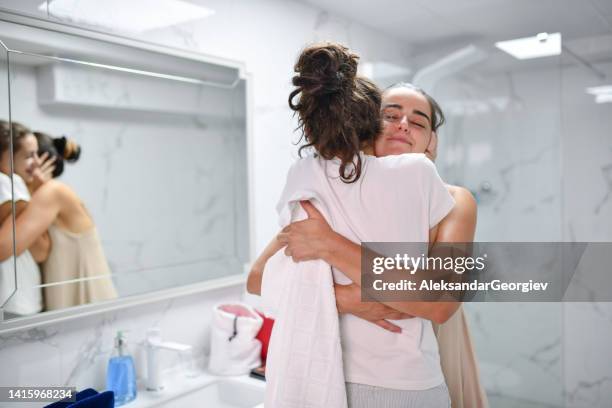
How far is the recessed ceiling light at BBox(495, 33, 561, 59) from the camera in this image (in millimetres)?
2508

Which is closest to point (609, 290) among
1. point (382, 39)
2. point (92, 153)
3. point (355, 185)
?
point (382, 39)

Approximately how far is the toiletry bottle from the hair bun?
1.06m

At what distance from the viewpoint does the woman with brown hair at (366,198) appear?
102 cm

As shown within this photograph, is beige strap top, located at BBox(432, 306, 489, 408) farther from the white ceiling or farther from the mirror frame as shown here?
the white ceiling

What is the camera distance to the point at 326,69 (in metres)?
1.01

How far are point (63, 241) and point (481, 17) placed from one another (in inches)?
84.0

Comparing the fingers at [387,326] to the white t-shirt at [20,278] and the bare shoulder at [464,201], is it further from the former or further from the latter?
the white t-shirt at [20,278]

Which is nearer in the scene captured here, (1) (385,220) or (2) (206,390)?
(1) (385,220)

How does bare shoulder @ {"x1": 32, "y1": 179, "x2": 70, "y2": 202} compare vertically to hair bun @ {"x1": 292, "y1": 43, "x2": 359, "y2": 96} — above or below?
below

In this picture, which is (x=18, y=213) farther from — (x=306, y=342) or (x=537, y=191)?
(x=537, y=191)

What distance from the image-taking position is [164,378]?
72.5 inches

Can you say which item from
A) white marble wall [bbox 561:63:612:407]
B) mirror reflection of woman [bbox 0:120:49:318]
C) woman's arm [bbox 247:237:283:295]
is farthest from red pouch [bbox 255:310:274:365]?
white marble wall [bbox 561:63:612:407]

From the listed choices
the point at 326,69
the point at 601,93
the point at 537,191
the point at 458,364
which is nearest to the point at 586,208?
the point at 537,191

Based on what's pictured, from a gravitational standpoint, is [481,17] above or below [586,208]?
above
